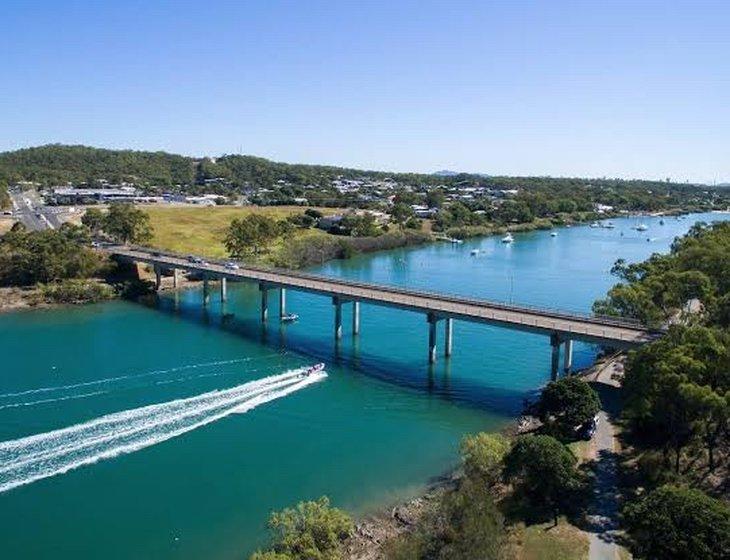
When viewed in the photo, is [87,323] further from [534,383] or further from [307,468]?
[534,383]

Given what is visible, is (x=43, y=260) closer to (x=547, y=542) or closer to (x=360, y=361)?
(x=360, y=361)

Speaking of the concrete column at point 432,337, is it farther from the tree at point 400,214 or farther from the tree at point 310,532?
the tree at point 400,214

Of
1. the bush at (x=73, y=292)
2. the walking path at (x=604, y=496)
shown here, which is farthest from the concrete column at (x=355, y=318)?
the bush at (x=73, y=292)

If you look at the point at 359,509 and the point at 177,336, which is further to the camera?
the point at 177,336

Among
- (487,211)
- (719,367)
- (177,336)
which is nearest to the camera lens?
(719,367)

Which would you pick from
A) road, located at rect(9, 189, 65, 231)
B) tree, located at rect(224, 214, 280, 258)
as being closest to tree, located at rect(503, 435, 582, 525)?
tree, located at rect(224, 214, 280, 258)

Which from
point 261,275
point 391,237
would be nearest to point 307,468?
point 261,275
